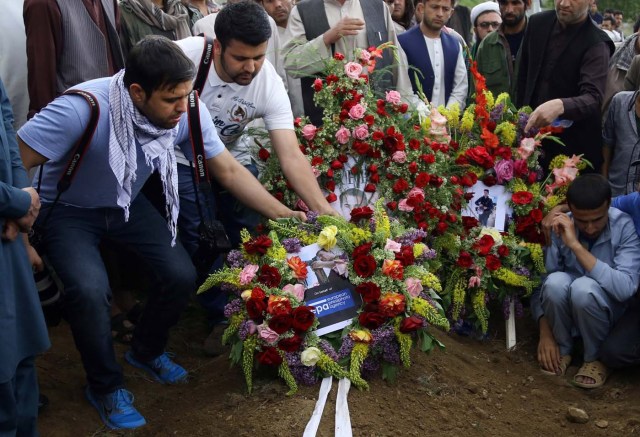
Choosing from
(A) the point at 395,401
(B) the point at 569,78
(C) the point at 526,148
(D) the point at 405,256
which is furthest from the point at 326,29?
(A) the point at 395,401

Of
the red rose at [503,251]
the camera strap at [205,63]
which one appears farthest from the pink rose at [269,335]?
the red rose at [503,251]

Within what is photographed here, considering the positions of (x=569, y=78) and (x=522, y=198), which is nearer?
A: (x=522, y=198)

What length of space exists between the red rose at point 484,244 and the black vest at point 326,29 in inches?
44.8

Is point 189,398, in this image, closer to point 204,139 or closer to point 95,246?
point 95,246

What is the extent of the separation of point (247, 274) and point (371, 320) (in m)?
0.63

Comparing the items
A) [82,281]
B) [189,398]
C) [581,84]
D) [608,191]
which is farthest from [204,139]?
[581,84]

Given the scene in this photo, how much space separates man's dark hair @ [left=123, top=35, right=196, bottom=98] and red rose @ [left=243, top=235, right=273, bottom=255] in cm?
89

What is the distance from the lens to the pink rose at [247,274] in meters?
4.18

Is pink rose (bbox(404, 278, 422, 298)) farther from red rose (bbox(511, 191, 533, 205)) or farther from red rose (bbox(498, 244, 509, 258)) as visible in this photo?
red rose (bbox(511, 191, 533, 205))

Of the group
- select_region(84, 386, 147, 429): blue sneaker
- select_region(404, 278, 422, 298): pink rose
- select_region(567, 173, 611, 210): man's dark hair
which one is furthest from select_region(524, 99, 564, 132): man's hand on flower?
select_region(84, 386, 147, 429): blue sneaker

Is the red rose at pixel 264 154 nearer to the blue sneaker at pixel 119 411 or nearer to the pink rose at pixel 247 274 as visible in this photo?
the pink rose at pixel 247 274

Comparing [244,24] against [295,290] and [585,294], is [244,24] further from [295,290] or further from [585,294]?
[585,294]

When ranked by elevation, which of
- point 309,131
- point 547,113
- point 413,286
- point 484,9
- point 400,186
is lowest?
point 413,286

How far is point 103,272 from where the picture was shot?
13.2 feet
